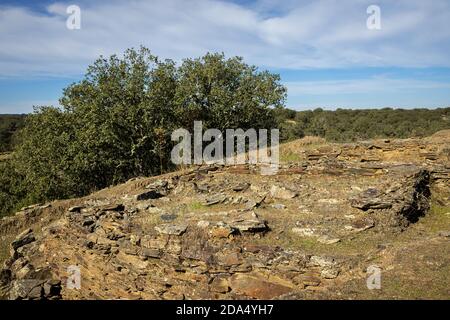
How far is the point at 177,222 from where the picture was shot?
9.27 meters

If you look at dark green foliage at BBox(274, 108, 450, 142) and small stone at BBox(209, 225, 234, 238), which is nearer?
small stone at BBox(209, 225, 234, 238)

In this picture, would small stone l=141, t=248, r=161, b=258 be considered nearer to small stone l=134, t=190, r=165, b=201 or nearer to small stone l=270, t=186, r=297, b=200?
small stone l=134, t=190, r=165, b=201

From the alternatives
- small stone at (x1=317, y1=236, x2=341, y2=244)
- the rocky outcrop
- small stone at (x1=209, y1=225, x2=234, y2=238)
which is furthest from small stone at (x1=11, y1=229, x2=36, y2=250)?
small stone at (x1=317, y1=236, x2=341, y2=244)

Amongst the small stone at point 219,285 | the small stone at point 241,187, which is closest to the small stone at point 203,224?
the small stone at point 219,285

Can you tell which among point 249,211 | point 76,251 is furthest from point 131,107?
point 249,211

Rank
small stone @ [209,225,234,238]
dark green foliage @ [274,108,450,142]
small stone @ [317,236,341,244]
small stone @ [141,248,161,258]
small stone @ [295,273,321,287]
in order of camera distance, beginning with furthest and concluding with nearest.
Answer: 1. dark green foliage @ [274,108,450,142]
2. small stone @ [141,248,161,258]
3. small stone @ [209,225,234,238]
4. small stone @ [317,236,341,244]
5. small stone @ [295,273,321,287]

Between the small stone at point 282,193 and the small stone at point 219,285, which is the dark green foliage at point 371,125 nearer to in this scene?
the small stone at point 282,193

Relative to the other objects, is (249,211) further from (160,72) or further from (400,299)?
(160,72)

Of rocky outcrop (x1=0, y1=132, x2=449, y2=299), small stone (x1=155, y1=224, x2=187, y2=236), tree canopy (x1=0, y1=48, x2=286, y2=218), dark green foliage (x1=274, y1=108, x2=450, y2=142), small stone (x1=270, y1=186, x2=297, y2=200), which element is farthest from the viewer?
dark green foliage (x1=274, y1=108, x2=450, y2=142)

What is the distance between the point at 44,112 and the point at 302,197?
18.4 m

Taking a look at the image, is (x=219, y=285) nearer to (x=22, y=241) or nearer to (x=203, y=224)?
(x=203, y=224)

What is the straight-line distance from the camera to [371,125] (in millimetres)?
47281

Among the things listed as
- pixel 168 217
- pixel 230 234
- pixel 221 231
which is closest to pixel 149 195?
pixel 168 217

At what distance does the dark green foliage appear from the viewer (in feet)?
124
